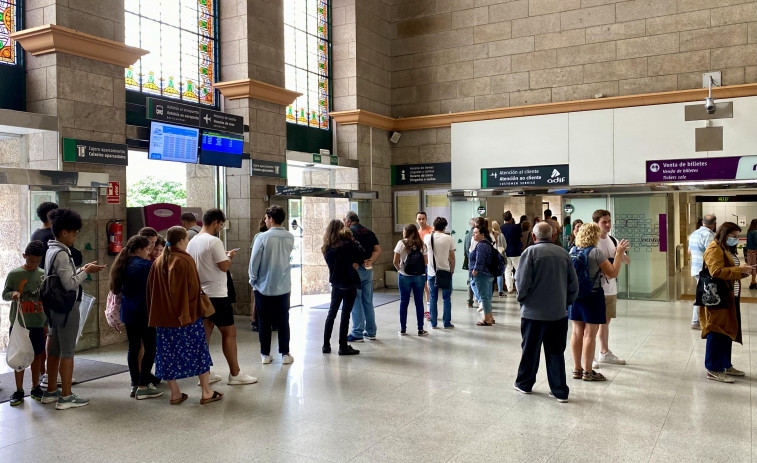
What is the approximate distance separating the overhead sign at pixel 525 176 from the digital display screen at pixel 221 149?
17.2 feet

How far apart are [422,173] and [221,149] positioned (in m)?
5.47

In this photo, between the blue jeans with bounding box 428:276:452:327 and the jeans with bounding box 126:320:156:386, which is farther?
the blue jeans with bounding box 428:276:452:327

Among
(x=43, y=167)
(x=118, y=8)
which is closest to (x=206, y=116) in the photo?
(x=118, y=8)

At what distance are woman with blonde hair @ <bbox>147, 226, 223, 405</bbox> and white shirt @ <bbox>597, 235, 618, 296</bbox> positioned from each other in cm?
367

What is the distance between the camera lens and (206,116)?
29.8 ft

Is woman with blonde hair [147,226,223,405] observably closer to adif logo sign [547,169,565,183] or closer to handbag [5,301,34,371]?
handbag [5,301,34,371]

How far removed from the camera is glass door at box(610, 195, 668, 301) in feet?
36.8

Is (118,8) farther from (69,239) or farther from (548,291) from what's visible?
(548,291)

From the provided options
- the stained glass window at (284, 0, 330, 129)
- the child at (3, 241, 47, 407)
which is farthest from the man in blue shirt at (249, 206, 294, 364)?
the stained glass window at (284, 0, 330, 129)

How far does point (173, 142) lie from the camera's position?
8633mm

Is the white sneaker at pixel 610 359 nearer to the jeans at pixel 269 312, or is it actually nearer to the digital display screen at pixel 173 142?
the jeans at pixel 269 312

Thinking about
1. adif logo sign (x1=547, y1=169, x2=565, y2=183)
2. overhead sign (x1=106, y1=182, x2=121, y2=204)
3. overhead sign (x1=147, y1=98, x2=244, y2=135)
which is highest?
overhead sign (x1=147, y1=98, x2=244, y2=135)

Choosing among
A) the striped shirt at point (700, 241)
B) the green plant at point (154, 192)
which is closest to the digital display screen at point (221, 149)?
the green plant at point (154, 192)

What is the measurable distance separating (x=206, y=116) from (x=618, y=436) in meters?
6.95
